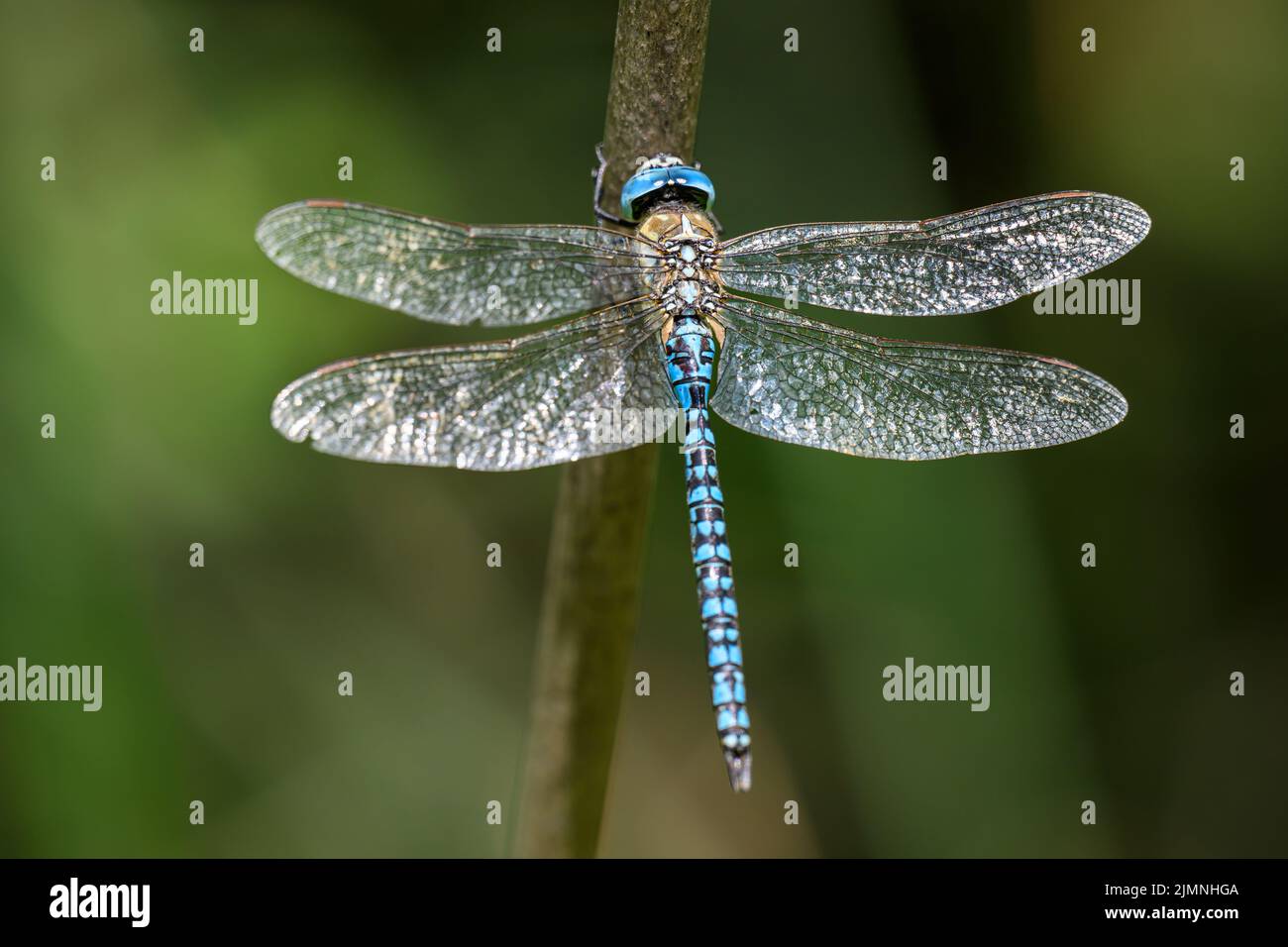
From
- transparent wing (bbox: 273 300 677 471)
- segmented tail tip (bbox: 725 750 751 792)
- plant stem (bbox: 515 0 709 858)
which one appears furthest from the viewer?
transparent wing (bbox: 273 300 677 471)

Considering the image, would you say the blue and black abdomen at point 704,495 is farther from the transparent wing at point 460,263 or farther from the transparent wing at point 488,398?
the transparent wing at point 460,263

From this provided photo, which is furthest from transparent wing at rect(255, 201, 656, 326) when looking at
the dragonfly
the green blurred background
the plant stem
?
the green blurred background

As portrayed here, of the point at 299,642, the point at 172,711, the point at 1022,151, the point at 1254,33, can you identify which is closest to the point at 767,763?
the point at 299,642

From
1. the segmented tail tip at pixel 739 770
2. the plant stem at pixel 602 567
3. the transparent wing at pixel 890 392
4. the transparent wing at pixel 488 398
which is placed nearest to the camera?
the plant stem at pixel 602 567

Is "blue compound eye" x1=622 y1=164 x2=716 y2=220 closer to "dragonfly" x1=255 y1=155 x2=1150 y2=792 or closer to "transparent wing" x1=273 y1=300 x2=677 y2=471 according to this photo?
"dragonfly" x1=255 y1=155 x2=1150 y2=792

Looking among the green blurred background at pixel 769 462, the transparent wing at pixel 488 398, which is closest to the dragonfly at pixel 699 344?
the transparent wing at pixel 488 398

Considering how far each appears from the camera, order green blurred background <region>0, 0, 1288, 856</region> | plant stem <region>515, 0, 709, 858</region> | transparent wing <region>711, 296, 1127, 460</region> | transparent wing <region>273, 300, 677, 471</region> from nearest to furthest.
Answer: plant stem <region>515, 0, 709, 858</region> < transparent wing <region>273, 300, 677, 471</region> < transparent wing <region>711, 296, 1127, 460</region> < green blurred background <region>0, 0, 1288, 856</region>
